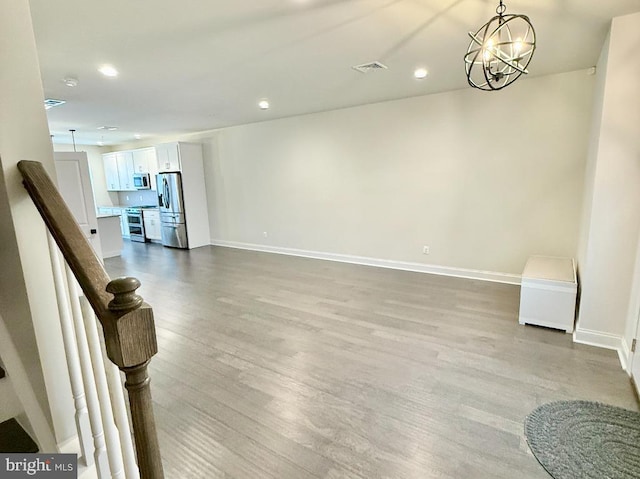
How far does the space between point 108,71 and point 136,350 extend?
3.83 metres

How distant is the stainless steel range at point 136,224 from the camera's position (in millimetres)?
8953

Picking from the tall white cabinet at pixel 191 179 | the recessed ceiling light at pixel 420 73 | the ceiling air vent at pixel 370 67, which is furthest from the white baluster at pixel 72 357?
the tall white cabinet at pixel 191 179

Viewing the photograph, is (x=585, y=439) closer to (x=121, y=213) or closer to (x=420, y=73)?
(x=420, y=73)

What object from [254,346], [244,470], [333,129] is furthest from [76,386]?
[333,129]

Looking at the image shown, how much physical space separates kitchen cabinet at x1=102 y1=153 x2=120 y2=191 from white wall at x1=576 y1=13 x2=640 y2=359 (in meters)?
10.7

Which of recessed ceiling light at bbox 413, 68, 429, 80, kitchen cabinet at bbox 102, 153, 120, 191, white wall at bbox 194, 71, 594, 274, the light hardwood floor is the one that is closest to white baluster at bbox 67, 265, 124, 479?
the light hardwood floor

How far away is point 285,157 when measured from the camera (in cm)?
673

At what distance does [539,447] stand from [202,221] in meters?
7.60

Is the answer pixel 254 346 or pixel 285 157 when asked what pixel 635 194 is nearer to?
pixel 254 346

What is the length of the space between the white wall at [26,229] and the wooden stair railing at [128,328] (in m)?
0.41

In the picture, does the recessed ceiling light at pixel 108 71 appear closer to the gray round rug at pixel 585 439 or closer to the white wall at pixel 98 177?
the gray round rug at pixel 585 439

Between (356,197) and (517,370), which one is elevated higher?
(356,197)

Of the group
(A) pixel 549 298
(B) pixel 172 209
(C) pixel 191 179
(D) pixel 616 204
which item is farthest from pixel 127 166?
(D) pixel 616 204

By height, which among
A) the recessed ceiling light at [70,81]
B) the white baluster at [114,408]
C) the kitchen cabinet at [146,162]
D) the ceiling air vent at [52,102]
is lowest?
the white baluster at [114,408]
